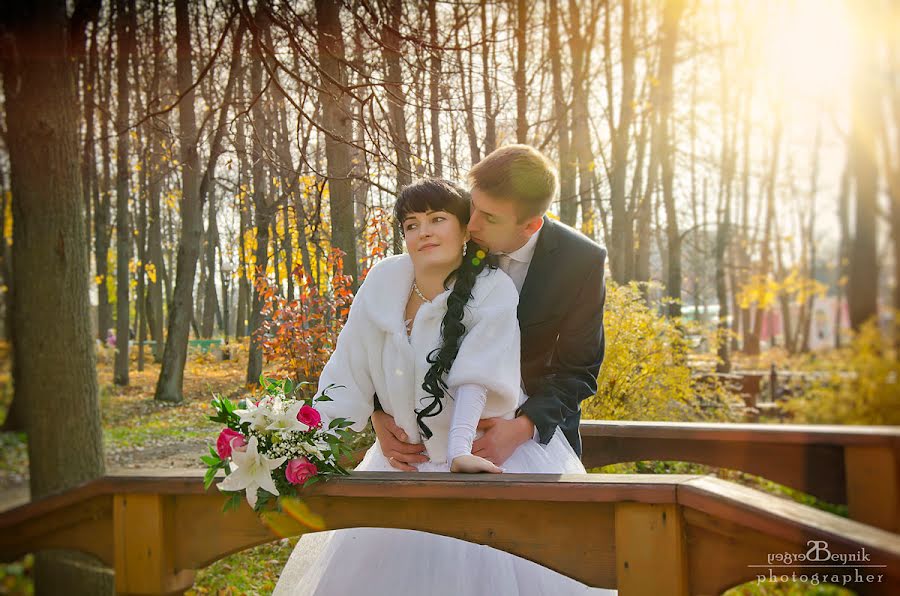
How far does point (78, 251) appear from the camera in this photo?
320cm

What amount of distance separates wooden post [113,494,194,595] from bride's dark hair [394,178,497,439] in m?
0.82

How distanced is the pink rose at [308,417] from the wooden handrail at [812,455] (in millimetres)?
1501

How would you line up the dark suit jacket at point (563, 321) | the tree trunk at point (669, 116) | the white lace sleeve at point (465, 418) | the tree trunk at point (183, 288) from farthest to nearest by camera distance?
the tree trunk at point (183, 288)
the tree trunk at point (669, 116)
the dark suit jacket at point (563, 321)
the white lace sleeve at point (465, 418)

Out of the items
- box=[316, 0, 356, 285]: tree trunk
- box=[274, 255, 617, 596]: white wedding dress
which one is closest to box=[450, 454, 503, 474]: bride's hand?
box=[274, 255, 617, 596]: white wedding dress

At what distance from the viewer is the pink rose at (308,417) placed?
2.01 m

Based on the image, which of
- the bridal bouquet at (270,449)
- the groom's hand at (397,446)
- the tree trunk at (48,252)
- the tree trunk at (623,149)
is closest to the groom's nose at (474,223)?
the groom's hand at (397,446)

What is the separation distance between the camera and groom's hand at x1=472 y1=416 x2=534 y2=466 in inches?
91.4

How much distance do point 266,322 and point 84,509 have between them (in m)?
5.19

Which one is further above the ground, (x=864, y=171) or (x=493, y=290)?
(x=864, y=171)

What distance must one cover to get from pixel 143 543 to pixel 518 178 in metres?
1.68

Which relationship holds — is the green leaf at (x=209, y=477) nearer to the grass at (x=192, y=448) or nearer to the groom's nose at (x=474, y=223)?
the grass at (x=192, y=448)

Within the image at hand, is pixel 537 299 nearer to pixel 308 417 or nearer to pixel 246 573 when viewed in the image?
pixel 308 417

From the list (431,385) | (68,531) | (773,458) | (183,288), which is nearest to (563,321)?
(431,385)

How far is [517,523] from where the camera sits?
1688 millimetres
